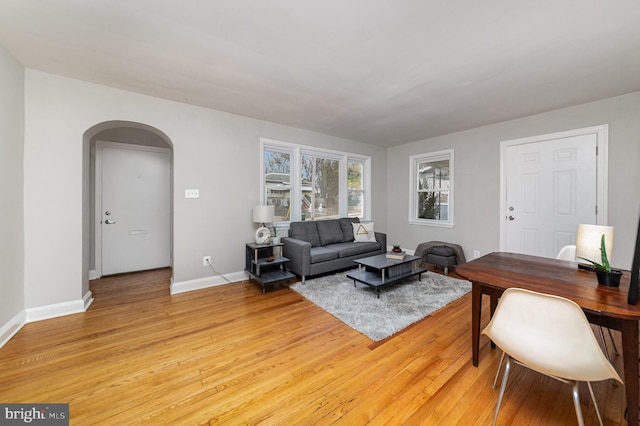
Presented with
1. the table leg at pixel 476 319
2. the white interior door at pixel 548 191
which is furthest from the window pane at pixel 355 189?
the table leg at pixel 476 319

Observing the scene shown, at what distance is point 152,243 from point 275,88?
134 inches

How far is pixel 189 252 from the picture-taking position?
333 cm

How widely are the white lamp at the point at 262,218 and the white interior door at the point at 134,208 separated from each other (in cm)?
193

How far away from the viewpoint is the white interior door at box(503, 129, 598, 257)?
3.27 metres

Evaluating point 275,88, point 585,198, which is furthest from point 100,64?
point 585,198

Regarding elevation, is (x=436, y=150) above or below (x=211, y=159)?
above

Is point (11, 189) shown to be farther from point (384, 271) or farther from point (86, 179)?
point (384, 271)

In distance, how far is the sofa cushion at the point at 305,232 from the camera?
13.4 ft

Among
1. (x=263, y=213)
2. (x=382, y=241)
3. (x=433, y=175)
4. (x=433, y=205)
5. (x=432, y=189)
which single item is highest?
(x=433, y=175)

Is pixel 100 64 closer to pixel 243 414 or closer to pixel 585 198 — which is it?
pixel 243 414

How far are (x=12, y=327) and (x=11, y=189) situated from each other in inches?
49.3

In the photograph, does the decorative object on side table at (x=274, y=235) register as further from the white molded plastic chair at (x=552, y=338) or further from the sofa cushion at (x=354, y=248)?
the white molded plastic chair at (x=552, y=338)

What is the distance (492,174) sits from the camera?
4117 mm

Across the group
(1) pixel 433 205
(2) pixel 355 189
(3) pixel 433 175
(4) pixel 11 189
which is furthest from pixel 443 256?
(4) pixel 11 189
